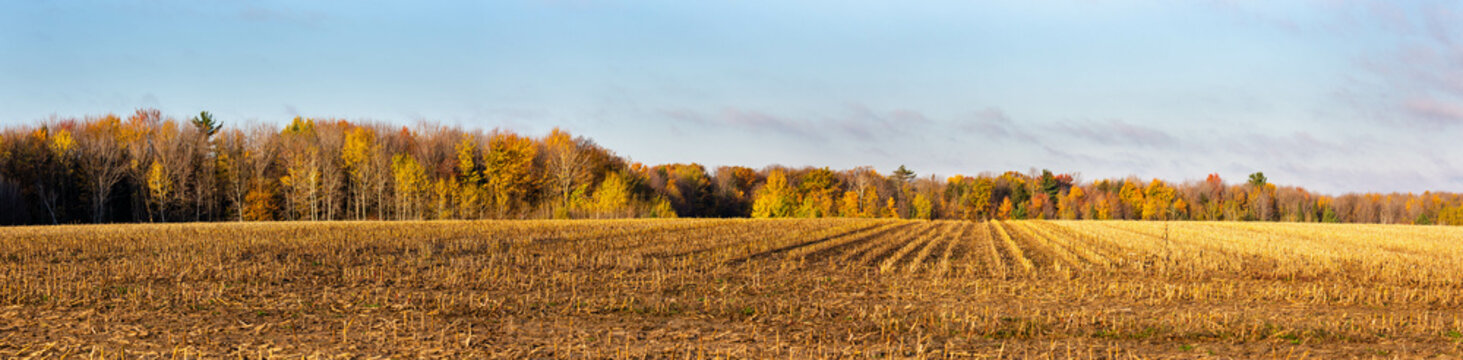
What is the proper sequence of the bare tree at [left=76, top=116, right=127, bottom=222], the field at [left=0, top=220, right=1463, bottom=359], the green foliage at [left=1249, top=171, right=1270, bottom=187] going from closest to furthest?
the field at [left=0, top=220, right=1463, bottom=359] → the bare tree at [left=76, top=116, right=127, bottom=222] → the green foliage at [left=1249, top=171, right=1270, bottom=187]

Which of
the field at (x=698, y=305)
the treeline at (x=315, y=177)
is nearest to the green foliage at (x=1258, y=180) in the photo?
the treeline at (x=315, y=177)

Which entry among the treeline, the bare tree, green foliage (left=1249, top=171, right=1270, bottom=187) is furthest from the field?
green foliage (left=1249, top=171, right=1270, bottom=187)

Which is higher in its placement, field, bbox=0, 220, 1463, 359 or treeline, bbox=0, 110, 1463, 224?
treeline, bbox=0, 110, 1463, 224

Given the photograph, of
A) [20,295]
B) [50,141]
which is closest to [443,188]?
[50,141]

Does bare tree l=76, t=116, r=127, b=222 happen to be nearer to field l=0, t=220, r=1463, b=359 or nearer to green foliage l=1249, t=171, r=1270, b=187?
field l=0, t=220, r=1463, b=359

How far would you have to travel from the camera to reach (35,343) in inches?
456

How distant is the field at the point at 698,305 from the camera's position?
11.4 metres

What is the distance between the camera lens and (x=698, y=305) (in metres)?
15.3

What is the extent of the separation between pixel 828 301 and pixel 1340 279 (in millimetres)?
15518

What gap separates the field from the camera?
1145cm

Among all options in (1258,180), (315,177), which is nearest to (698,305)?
(315,177)

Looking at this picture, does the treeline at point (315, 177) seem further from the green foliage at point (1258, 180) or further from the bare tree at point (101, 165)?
the green foliage at point (1258, 180)

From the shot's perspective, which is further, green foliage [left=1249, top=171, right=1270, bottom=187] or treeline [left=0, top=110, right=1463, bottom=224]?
green foliage [left=1249, top=171, right=1270, bottom=187]

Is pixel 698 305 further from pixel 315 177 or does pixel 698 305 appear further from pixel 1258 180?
pixel 1258 180
